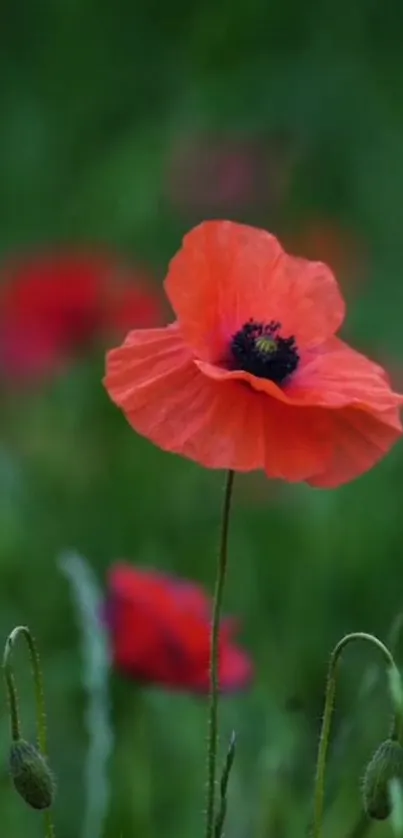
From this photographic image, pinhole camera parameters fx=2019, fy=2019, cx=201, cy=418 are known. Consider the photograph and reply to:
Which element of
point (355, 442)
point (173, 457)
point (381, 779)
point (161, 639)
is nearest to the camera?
point (381, 779)

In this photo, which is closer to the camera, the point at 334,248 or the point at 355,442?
the point at 355,442

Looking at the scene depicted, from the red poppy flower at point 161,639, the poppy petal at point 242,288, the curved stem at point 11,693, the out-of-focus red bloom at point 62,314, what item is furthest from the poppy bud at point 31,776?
the out-of-focus red bloom at point 62,314

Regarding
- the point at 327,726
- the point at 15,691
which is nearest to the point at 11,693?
the point at 15,691

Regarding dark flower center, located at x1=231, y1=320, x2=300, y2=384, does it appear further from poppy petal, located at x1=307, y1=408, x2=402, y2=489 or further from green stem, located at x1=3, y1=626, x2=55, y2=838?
green stem, located at x1=3, y1=626, x2=55, y2=838

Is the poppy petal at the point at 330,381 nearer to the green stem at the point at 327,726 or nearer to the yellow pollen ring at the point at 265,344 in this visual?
the yellow pollen ring at the point at 265,344

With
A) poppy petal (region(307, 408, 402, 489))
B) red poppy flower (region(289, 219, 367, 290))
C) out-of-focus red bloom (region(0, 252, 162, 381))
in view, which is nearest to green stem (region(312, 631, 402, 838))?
poppy petal (region(307, 408, 402, 489))

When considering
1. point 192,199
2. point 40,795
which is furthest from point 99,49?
point 40,795

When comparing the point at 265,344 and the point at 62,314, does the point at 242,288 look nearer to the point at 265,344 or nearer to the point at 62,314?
the point at 265,344
